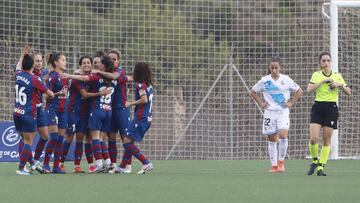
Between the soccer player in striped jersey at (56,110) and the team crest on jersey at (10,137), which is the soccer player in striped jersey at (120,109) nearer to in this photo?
the soccer player in striped jersey at (56,110)

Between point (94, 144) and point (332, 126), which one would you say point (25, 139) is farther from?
point (332, 126)

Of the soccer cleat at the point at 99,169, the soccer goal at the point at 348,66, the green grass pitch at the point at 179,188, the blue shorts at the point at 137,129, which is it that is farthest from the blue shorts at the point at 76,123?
the soccer goal at the point at 348,66

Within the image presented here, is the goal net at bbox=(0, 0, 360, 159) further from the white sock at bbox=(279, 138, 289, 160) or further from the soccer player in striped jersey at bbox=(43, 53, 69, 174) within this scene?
the soccer player in striped jersey at bbox=(43, 53, 69, 174)

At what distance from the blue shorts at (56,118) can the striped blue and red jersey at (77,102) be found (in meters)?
0.14

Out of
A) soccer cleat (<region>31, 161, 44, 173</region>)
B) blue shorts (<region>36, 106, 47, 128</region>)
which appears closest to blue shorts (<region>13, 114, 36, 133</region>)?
blue shorts (<region>36, 106, 47, 128</region>)

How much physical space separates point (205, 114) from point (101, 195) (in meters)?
12.9

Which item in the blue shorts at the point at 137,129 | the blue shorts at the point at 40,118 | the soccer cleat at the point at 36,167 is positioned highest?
the blue shorts at the point at 40,118

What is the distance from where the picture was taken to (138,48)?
72.8 ft

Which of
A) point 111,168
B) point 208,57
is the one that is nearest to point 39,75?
point 111,168

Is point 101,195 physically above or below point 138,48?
below

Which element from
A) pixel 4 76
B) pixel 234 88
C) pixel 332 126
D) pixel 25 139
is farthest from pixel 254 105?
pixel 25 139

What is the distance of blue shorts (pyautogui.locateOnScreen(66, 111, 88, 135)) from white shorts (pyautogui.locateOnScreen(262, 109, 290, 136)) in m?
2.85

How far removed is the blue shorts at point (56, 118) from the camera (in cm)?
1444

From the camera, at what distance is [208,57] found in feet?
74.3
